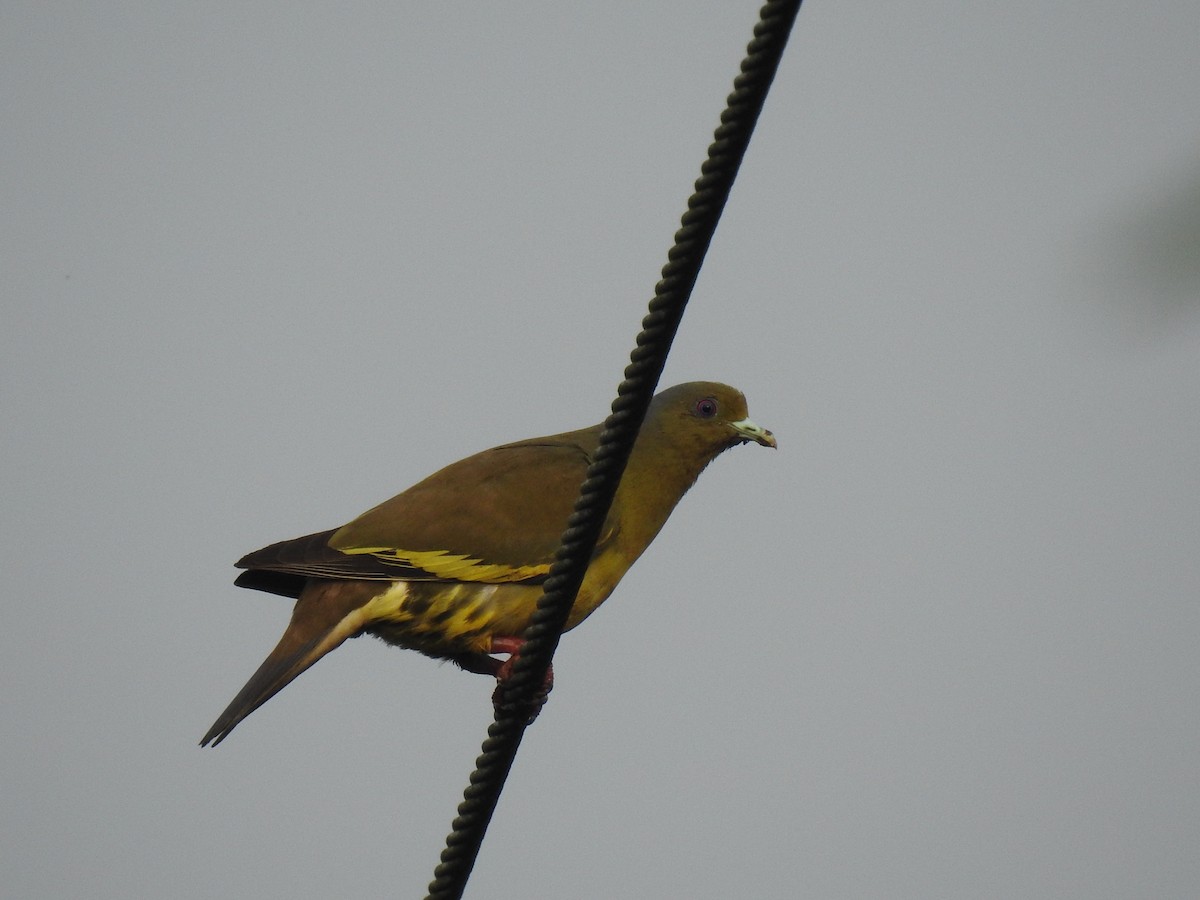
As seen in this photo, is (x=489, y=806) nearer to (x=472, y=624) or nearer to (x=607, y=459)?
(x=607, y=459)

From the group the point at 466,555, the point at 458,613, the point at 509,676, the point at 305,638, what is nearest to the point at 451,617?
the point at 458,613

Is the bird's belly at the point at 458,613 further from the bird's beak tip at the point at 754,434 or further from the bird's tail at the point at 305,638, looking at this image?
the bird's beak tip at the point at 754,434

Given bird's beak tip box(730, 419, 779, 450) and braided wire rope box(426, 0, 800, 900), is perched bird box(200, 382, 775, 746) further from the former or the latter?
braided wire rope box(426, 0, 800, 900)

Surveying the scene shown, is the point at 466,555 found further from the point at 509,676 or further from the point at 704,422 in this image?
the point at 704,422

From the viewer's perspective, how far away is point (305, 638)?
4.79 m

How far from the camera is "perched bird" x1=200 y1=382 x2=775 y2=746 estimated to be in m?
5.00

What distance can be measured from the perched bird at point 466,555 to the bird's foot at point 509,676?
0.01 m

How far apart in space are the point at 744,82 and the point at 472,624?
3236 millimetres

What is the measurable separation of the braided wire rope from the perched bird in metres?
1.28

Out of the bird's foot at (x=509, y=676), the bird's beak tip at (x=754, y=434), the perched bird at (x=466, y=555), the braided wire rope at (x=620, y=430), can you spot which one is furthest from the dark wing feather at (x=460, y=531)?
the braided wire rope at (x=620, y=430)

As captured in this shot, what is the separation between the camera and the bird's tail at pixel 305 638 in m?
4.33

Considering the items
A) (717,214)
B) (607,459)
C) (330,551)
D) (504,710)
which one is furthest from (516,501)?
(717,214)

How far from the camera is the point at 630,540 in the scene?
18.4 feet

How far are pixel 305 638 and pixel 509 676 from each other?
82 centimetres
